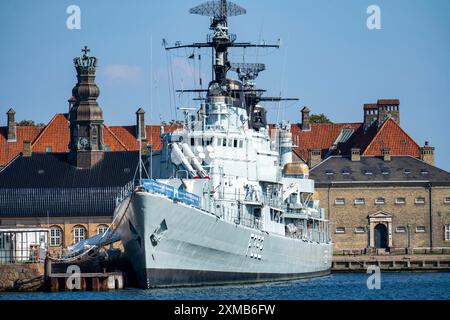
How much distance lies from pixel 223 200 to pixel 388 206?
5295 cm

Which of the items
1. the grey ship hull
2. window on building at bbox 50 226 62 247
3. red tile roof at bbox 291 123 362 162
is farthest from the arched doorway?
the grey ship hull

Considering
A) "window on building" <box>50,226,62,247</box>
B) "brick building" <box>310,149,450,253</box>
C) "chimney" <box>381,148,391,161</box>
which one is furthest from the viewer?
"chimney" <box>381,148,391,161</box>

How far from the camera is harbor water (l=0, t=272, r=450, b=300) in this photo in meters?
65.1

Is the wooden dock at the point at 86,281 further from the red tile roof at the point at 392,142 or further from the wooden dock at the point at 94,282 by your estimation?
the red tile roof at the point at 392,142

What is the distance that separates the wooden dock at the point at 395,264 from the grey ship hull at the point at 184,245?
81.4 feet

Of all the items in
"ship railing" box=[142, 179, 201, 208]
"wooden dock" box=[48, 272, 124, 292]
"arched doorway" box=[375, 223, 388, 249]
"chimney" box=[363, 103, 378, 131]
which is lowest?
"wooden dock" box=[48, 272, 124, 292]

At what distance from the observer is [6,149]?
14288 centimetres

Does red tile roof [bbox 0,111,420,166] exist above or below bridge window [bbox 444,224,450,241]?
above

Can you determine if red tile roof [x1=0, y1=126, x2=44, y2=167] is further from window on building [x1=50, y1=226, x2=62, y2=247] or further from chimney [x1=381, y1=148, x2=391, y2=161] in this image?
chimney [x1=381, y1=148, x2=391, y2=161]

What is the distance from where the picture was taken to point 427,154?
13225cm

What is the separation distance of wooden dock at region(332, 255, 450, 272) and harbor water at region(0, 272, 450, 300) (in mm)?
14069

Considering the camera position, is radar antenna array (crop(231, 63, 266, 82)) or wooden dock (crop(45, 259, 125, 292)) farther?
radar antenna array (crop(231, 63, 266, 82))

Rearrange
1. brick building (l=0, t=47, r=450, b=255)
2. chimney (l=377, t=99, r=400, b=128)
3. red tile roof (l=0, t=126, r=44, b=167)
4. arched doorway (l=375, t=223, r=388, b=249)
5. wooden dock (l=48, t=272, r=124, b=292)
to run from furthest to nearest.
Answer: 1. chimney (l=377, t=99, r=400, b=128)
2. red tile roof (l=0, t=126, r=44, b=167)
3. arched doorway (l=375, t=223, r=388, b=249)
4. brick building (l=0, t=47, r=450, b=255)
5. wooden dock (l=48, t=272, r=124, b=292)
